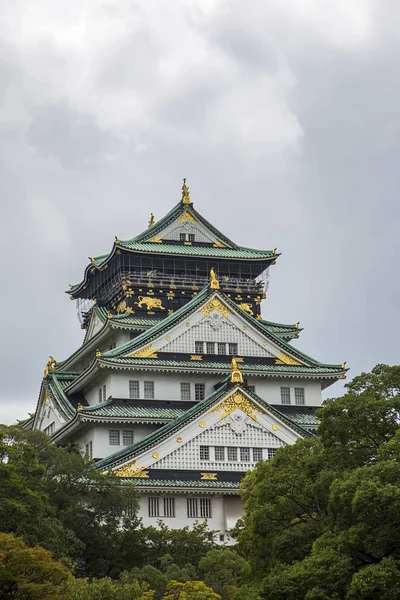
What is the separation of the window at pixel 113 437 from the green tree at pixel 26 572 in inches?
978

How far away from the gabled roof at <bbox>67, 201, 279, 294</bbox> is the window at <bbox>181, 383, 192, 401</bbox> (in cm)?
1125

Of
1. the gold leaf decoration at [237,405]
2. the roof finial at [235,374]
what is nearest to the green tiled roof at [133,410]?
the gold leaf decoration at [237,405]

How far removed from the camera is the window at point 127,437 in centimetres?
7038

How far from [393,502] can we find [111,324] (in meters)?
39.0

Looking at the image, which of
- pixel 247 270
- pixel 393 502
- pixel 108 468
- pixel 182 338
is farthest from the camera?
pixel 247 270

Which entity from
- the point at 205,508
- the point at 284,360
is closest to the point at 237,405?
the point at 205,508

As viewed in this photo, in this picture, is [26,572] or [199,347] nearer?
[26,572]

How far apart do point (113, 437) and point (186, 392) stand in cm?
566

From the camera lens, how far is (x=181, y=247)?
83625 millimetres

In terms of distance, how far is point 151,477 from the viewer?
65062 mm

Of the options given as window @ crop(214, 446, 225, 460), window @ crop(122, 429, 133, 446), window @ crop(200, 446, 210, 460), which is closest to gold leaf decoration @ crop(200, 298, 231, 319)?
window @ crop(122, 429, 133, 446)

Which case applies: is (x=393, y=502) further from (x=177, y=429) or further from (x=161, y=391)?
(x=161, y=391)

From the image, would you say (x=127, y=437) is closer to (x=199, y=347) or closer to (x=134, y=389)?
(x=134, y=389)

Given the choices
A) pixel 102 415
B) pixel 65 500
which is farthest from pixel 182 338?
pixel 65 500
